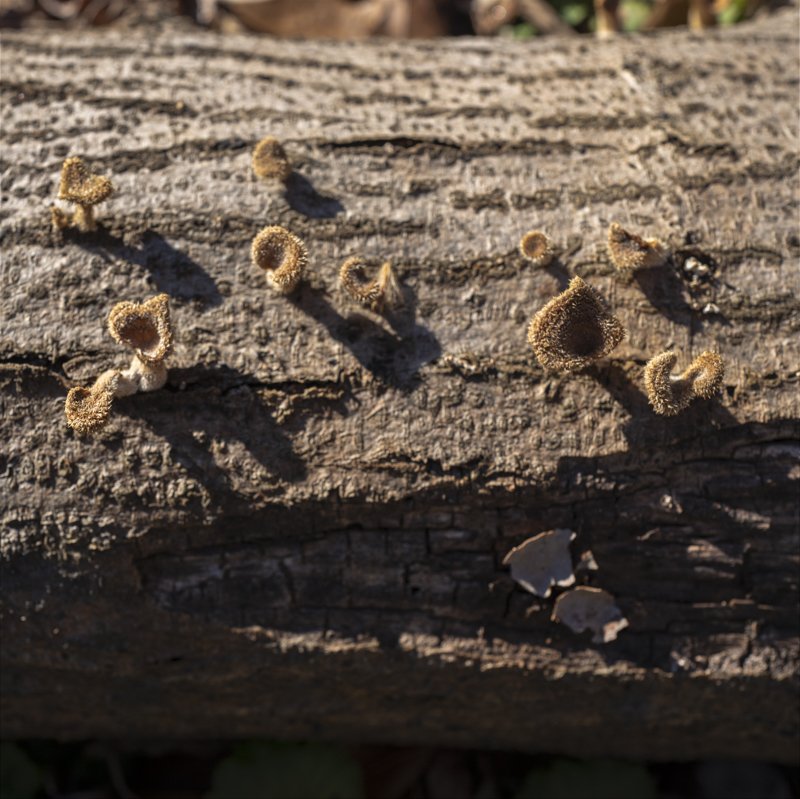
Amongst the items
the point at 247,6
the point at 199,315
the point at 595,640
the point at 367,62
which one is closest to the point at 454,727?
the point at 595,640

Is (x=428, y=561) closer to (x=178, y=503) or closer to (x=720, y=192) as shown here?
(x=178, y=503)

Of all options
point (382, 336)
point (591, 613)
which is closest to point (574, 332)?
point (382, 336)

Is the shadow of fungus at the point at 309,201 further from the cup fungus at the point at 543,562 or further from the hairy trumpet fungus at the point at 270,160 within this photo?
the cup fungus at the point at 543,562

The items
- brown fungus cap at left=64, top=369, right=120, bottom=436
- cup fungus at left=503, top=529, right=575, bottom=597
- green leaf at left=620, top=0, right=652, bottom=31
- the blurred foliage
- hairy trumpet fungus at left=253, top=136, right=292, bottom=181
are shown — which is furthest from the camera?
green leaf at left=620, top=0, right=652, bottom=31

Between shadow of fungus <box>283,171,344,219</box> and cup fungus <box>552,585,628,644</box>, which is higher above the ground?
shadow of fungus <box>283,171,344,219</box>

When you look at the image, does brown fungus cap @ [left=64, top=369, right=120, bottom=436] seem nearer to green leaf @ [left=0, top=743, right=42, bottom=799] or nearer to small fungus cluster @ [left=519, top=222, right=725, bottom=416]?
small fungus cluster @ [left=519, top=222, right=725, bottom=416]

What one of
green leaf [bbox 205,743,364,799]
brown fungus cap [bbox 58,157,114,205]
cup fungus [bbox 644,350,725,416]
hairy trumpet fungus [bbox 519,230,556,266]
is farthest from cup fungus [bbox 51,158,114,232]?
green leaf [bbox 205,743,364,799]

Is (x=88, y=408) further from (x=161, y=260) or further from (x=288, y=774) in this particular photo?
(x=288, y=774)
